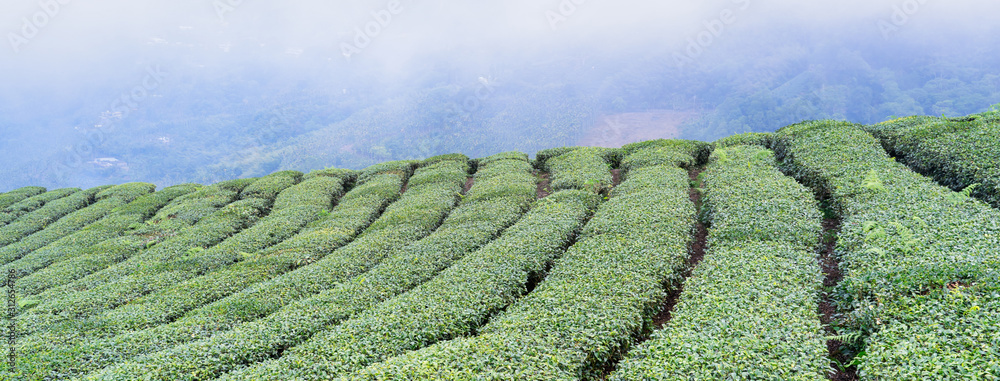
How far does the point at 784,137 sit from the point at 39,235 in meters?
47.9

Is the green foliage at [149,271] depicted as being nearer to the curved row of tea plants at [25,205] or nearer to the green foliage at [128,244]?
the green foliage at [128,244]

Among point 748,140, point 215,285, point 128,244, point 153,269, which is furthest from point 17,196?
point 748,140

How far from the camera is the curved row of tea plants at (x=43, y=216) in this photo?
1218 inches

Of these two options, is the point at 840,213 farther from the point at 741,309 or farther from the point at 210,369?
the point at 210,369

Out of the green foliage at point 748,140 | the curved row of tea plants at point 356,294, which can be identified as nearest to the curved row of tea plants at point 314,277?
the curved row of tea plants at point 356,294

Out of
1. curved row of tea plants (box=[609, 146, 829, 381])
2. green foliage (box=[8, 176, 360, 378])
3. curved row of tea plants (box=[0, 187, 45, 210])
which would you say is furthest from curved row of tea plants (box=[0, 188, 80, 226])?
curved row of tea plants (box=[609, 146, 829, 381])

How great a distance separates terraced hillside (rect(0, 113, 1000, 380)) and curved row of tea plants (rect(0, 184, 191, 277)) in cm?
34

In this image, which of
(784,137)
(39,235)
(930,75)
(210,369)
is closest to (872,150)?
(784,137)

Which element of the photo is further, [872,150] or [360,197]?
[360,197]

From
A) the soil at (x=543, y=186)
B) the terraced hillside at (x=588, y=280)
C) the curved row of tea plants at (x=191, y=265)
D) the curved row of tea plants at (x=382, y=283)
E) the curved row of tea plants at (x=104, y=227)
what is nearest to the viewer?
the terraced hillside at (x=588, y=280)

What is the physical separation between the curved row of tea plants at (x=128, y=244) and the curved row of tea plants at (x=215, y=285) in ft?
17.4

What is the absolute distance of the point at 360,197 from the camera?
Result: 30.2 m

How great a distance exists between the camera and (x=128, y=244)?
2498 cm

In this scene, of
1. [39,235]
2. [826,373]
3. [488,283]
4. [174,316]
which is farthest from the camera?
[39,235]
